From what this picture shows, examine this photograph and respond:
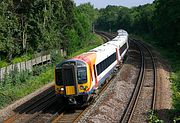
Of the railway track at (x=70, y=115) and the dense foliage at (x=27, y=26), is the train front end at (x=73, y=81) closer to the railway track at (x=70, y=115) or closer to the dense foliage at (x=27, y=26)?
the railway track at (x=70, y=115)

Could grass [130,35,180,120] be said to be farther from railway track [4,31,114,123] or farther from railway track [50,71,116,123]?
railway track [4,31,114,123]

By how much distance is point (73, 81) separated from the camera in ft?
69.0

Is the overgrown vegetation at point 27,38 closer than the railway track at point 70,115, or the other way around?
the railway track at point 70,115

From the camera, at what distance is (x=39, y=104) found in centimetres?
2403

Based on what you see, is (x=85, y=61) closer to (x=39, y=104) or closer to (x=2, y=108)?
(x=39, y=104)

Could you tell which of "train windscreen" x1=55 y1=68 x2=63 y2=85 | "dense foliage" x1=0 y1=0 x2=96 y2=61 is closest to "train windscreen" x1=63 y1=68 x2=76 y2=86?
"train windscreen" x1=55 y1=68 x2=63 y2=85

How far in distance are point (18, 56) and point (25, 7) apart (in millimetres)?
4974

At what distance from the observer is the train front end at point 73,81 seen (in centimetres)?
2103

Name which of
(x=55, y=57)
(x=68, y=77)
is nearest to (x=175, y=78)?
(x=68, y=77)

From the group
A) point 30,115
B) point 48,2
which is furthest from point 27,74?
point 30,115

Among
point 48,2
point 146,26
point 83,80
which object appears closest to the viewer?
point 83,80

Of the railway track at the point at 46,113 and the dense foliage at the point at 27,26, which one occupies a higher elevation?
the dense foliage at the point at 27,26

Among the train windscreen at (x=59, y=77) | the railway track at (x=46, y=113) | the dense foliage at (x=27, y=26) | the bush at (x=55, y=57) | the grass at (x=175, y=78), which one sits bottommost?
the railway track at (x=46, y=113)

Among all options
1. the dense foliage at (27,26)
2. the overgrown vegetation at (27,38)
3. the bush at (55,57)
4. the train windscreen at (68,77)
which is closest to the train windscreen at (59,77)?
the train windscreen at (68,77)
